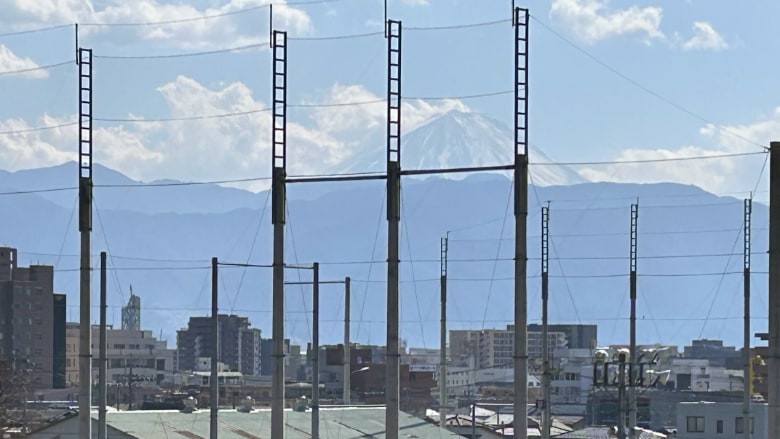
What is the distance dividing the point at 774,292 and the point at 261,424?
1915 inches

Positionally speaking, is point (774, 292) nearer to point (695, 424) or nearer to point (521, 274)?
point (521, 274)

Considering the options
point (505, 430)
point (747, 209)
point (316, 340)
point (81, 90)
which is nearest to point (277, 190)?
point (81, 90)

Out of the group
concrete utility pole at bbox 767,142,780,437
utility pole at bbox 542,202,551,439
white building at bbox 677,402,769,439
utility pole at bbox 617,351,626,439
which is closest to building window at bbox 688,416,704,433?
white building at bbox 677,402,769,439

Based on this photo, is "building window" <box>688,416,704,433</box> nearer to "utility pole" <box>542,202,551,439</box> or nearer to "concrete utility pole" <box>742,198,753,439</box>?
"concrete utility pole" <box>742,198,753,439</box>

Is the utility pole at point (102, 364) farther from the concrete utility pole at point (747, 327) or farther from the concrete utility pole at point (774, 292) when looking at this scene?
the concrete utility pole at point (774, 292)

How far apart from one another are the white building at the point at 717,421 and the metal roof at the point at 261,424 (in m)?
33.0

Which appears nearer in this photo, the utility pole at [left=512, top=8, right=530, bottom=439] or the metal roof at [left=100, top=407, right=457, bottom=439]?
the utility pole at [left=512, top=8, right=530, bottom=439]

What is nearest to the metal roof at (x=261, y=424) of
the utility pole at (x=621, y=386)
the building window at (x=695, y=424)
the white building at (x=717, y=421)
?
the utility pole at (x=621, y=386)

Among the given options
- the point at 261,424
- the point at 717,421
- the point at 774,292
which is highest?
the point at 774,292

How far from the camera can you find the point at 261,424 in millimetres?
93688

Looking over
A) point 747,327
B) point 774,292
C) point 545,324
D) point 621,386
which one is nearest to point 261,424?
point 545,324

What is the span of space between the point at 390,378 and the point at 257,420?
39.8 meters

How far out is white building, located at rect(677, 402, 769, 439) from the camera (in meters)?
125

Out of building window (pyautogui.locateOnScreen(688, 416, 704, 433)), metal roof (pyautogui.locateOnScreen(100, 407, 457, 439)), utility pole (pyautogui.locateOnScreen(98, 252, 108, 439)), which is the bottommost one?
building window (pyautogui.locateOnScreen(688, 416, 704, 433))
